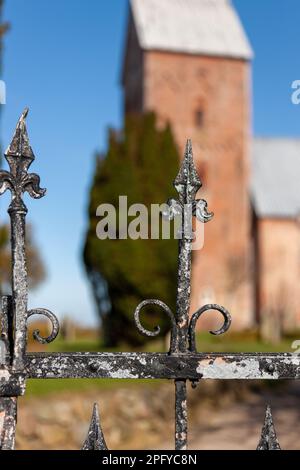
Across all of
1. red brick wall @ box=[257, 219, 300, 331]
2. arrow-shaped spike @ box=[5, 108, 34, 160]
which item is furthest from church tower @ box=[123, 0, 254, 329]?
arrow-shaped spike @ box=[5, 108, 34, 160]

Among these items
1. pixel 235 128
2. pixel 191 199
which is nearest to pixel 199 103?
pixel 235 128

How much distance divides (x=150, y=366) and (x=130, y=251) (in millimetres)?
13416

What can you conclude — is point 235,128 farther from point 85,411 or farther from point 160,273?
point 85,411

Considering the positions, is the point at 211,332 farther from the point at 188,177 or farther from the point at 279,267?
the point at 279,267

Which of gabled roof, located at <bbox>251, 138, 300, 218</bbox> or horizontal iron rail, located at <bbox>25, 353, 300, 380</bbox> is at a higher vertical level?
gabled roof, located at <bbox>251, 138, 300, 218</bbox>

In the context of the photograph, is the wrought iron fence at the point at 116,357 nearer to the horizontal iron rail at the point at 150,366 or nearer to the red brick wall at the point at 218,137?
the horizontal iron rail at the point at 150,366

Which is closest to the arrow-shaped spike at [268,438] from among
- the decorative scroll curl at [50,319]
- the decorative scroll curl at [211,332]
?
the decorative scroll curl at [211,332]

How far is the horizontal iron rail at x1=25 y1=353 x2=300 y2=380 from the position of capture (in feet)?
7.20

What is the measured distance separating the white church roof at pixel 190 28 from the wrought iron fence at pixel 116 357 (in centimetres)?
2794

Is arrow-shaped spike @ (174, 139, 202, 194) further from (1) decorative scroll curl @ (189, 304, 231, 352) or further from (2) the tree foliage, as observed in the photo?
(2) the tree foliage

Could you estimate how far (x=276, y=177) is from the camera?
1213 inches

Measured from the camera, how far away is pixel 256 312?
1156 inches

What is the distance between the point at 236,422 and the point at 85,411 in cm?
305
